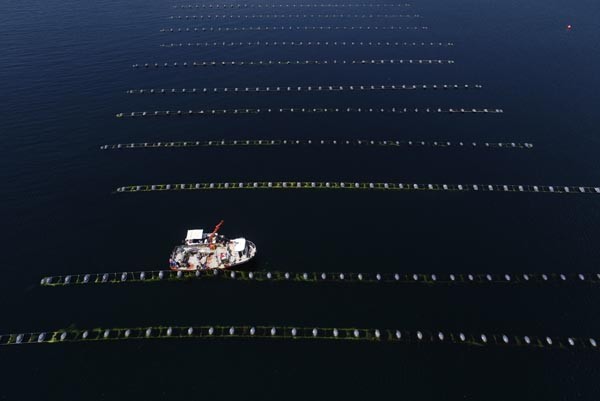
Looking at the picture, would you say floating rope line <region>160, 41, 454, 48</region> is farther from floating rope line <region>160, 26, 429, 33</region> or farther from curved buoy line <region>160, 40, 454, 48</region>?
floating rope line <region>160, 26, 429, 33</region>

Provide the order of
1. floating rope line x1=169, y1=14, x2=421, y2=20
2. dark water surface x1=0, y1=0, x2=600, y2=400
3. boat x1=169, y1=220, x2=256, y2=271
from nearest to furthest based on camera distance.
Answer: dark water surface x1=0, y1=0, x2=600, y2=400, boat x1=169, y1=220, x2=256, y2=271, floating rope line x1=169, y1=14, x2=421, y2=20

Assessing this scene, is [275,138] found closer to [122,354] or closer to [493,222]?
[493,222]

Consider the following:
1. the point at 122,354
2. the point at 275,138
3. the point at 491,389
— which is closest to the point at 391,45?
the point at 275,138

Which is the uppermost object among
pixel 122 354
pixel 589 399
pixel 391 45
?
pixel 391 45

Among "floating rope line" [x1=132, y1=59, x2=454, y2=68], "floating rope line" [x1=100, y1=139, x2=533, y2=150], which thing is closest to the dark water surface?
"floating rope line" [x1=100, y1=139, x2=533, y2=150]

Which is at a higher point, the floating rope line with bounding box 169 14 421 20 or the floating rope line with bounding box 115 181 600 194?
the floating rope line with bounding box 169 14 421 20
